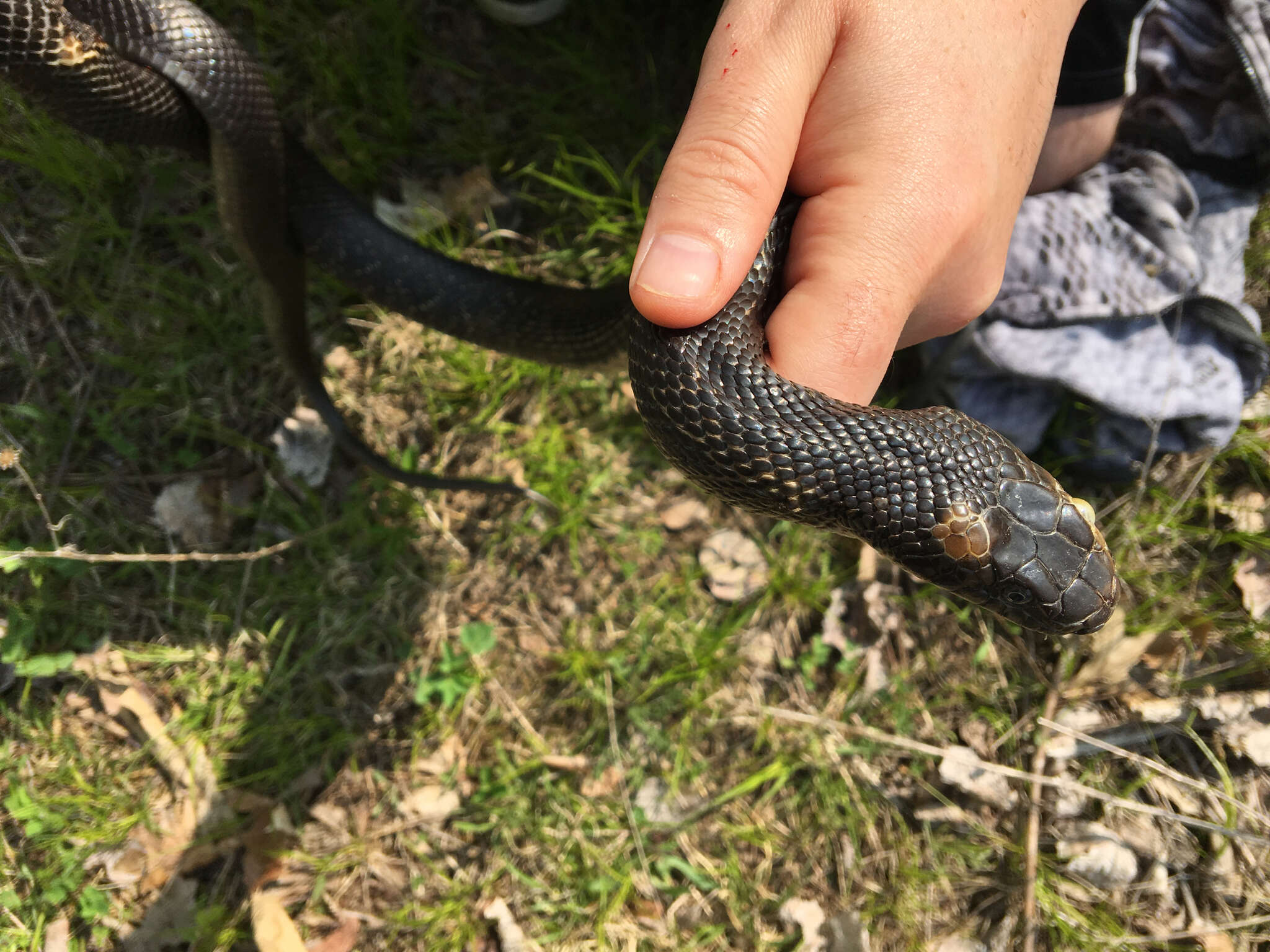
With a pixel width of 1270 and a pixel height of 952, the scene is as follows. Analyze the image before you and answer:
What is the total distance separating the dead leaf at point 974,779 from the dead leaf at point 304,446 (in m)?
3.14

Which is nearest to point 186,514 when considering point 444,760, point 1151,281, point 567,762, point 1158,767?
point 444,760

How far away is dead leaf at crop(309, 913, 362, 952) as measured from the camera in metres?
3.01

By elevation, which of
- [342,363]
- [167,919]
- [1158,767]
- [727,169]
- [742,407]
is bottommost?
[167,919]

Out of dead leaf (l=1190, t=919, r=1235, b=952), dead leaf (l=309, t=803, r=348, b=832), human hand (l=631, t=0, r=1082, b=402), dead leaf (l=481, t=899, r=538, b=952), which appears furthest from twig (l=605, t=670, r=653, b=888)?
dead leaf (l=1190, t=919, r=1235, b=952)

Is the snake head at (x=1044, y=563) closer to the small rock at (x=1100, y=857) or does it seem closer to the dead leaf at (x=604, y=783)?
the small rock at (x=1100, y=857)

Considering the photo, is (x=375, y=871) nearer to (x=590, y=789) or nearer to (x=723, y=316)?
(x=590, y=789)

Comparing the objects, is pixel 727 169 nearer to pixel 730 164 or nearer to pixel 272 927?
pixel 730 164

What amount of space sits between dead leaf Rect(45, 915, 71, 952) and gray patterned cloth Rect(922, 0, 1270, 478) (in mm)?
4398

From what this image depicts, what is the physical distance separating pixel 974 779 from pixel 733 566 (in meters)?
1.41

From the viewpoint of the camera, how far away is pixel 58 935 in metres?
3.03

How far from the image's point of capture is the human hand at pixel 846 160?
6.35ft

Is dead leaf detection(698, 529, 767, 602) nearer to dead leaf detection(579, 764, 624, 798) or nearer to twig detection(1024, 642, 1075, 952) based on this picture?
dead leaf detection(579, 764, 624, 798)

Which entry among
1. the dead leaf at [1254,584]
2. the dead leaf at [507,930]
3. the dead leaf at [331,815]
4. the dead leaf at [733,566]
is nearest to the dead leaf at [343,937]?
the dead leaf at [331,815]

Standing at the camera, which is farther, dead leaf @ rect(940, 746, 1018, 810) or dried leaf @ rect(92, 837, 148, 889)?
dead leaf @ rect(940, 746, 1018, 810)
